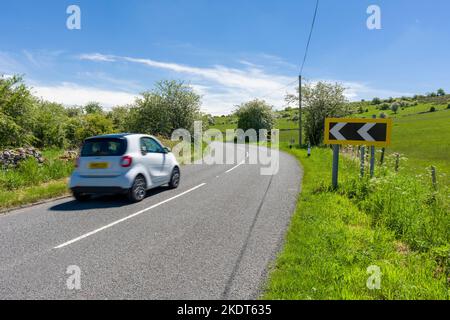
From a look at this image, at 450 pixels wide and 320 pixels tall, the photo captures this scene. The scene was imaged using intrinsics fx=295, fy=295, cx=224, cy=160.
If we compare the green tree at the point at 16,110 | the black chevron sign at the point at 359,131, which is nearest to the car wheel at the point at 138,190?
the black chevron sign at the point at 359,131

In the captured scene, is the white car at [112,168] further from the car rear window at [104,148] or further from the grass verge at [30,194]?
the grass verge at [30,194]

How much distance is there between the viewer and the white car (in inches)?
304

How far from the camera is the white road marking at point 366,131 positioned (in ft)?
26.6

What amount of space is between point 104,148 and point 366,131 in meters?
7.17

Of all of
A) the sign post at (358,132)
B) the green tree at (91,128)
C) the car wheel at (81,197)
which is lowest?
the car wheel at (81,197)

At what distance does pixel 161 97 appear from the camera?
40.5 metres

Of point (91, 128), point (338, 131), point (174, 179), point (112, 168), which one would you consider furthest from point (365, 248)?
point (91, 128)

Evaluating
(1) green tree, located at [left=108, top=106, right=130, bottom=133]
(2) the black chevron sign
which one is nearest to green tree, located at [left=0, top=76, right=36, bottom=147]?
(2) the black chevron sign

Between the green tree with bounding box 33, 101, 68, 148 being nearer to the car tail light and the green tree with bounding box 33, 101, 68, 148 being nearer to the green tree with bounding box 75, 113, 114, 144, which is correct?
the green tree with bounding box 75, 113, 114, 144

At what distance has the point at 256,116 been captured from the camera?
66125 mm

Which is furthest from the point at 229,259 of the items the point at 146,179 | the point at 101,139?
the point at 101,139

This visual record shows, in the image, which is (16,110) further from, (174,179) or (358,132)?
(358,132)

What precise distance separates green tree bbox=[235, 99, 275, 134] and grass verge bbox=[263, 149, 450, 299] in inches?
2314

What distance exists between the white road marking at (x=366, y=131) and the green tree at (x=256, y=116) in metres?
57.2
